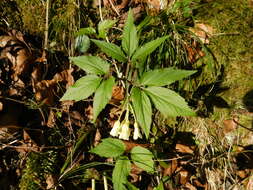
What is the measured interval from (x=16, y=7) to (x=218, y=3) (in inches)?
64.3

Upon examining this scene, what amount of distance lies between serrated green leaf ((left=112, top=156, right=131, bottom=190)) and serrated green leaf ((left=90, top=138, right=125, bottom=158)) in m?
0.05

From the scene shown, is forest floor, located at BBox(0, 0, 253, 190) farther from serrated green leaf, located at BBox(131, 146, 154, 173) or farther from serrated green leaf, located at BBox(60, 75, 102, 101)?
serrated green leaf, located at BBox(60, 75, 102, 101)

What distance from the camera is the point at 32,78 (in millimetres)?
2422

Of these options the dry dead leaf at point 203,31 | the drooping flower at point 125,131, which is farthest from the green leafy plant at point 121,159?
the dry dead leaf at point 203,31

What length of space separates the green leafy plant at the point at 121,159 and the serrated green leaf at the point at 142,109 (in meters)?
0.45

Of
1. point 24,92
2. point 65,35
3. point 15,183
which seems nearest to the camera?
point 15,183

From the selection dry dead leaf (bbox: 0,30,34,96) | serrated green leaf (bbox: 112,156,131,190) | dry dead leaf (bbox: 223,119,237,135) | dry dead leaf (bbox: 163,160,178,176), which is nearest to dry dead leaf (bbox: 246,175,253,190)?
dry dead leaf (bbox: 223,119,237,135)

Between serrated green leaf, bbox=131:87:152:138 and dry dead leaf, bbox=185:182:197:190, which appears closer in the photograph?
serrated green leaf, bbox=131:87:152:138

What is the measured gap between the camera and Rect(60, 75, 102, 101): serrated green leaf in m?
1.79

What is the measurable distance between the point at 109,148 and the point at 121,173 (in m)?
0.19

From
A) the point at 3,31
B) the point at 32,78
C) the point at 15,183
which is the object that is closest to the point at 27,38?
the point at 3,31

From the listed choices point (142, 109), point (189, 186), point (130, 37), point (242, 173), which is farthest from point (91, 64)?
point (242, 173)

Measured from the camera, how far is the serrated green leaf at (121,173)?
77.0 inches

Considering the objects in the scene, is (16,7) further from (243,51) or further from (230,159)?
(230,159)
